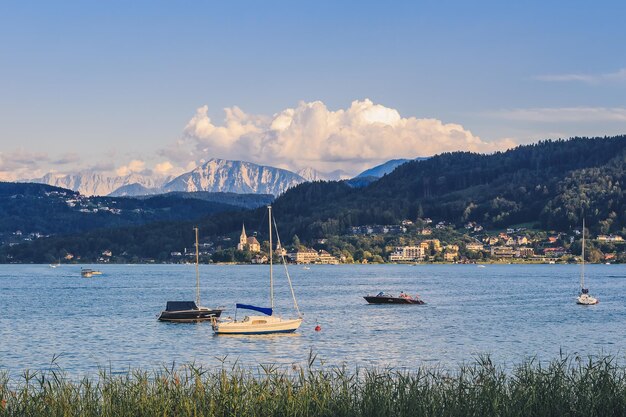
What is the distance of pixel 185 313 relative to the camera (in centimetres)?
8962

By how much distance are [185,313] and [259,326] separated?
16.6 metres

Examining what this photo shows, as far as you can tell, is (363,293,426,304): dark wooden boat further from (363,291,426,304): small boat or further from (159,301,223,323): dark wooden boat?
(159,301,223,323): dark wooden boat

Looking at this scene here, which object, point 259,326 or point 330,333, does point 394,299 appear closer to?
point 330,333

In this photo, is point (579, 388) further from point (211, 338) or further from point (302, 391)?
point (211, 338)

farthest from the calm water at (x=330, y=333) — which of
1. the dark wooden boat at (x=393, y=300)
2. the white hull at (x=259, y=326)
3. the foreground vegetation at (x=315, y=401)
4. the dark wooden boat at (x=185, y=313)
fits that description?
the foreground vegetation at (x=315, y=401)

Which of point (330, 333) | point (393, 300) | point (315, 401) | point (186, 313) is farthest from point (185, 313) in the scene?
point (315, 401)

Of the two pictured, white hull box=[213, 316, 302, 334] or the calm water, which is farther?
white hull box=[213, 316, 302, 334]

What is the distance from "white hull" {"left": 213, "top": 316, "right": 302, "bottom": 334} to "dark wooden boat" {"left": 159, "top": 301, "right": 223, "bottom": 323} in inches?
555

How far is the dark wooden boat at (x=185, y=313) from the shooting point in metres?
89.3

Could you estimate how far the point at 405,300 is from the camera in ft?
388

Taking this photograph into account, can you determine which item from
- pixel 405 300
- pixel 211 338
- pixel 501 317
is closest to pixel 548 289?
pixel 405 300

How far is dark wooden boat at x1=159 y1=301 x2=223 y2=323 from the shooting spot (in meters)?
89.3

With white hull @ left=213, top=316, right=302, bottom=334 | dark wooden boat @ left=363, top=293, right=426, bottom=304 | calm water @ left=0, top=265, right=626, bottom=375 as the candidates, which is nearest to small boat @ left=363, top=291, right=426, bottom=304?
dark wooden boat @ left=363, top=293, right=426, bottom=304

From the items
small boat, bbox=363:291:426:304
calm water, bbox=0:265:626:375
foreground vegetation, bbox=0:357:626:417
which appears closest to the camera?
foreground vegetation, bbox=0:357:626:417
